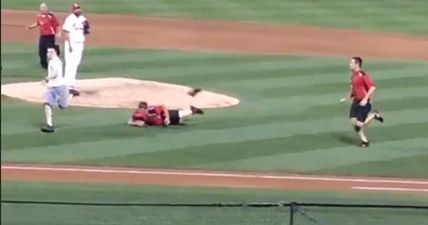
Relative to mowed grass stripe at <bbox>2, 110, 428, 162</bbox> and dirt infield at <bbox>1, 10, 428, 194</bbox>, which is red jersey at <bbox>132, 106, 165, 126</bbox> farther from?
dirt infield at <bbox>1, 10, 428, 194</bbox>

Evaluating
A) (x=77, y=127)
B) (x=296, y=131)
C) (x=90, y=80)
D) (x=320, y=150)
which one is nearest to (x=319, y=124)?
(x=296, y=131)

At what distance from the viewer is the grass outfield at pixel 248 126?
1514 cm

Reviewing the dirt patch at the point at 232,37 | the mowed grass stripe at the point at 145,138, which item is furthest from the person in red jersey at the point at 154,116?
the dirt patch at the point at 232,37

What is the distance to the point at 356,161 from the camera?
1553cm

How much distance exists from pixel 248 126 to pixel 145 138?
2187mm

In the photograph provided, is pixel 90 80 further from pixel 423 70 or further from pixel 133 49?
pixel 423 70

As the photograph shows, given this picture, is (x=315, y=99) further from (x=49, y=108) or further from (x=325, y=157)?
(x=49, y=108)

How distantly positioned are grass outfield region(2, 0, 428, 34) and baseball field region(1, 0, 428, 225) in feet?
5.60

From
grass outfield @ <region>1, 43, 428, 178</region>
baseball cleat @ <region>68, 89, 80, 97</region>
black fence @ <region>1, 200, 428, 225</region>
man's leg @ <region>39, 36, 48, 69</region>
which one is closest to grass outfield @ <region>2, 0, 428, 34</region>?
grass outfield @ <region>1, 43, 428, 178</region>

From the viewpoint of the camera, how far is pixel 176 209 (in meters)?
11.6

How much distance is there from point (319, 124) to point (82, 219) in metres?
8.13

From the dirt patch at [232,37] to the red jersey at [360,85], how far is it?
1085cm

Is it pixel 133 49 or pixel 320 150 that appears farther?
pixel 133 49

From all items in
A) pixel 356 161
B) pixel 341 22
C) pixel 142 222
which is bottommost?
pixel 142 222
